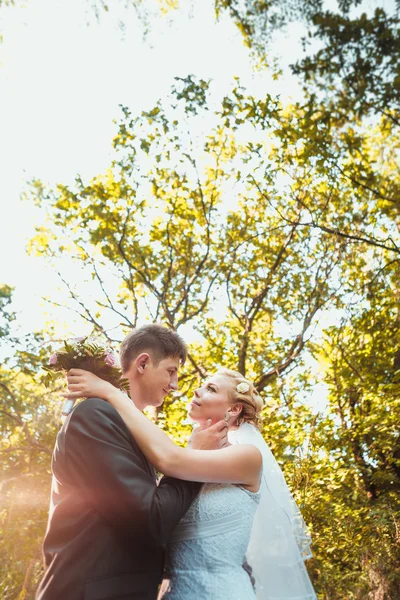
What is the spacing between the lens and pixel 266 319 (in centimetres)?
1320

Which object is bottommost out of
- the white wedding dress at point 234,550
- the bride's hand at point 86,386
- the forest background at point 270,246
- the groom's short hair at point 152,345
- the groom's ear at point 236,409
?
the white wedding dress at point 234,550

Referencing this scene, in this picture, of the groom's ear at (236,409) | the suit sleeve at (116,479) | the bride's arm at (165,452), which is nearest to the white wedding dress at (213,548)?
the bride's arm at (165,452)

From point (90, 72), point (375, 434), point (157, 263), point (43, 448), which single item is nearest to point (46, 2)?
point (90, 72)

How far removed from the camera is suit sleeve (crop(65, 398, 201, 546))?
68.9 inches

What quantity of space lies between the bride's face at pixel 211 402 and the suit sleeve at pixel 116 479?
115 centimetres

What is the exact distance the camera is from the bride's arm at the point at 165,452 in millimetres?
2049

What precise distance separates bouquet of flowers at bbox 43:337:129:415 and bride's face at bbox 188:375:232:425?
93 centimetres

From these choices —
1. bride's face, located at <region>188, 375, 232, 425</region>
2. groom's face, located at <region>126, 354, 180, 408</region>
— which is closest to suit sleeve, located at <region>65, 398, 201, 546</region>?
groom's face, located at <region>126, 354, 180, 408</region>

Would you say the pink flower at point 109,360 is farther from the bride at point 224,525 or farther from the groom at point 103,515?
the groom at point 103,515

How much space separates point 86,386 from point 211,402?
1232mm

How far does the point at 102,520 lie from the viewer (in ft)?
5.84

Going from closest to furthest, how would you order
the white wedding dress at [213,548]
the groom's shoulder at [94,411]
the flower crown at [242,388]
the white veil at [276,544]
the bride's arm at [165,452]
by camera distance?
the groom's shoulder at [94,411] < the bride's arm at [165,452] < the white wedding dress at [213,548] < the white veil at [276,544] < the flower crown at [242,388]

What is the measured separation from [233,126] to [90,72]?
9.34ft

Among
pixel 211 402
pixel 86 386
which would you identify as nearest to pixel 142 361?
pixel 86 386
